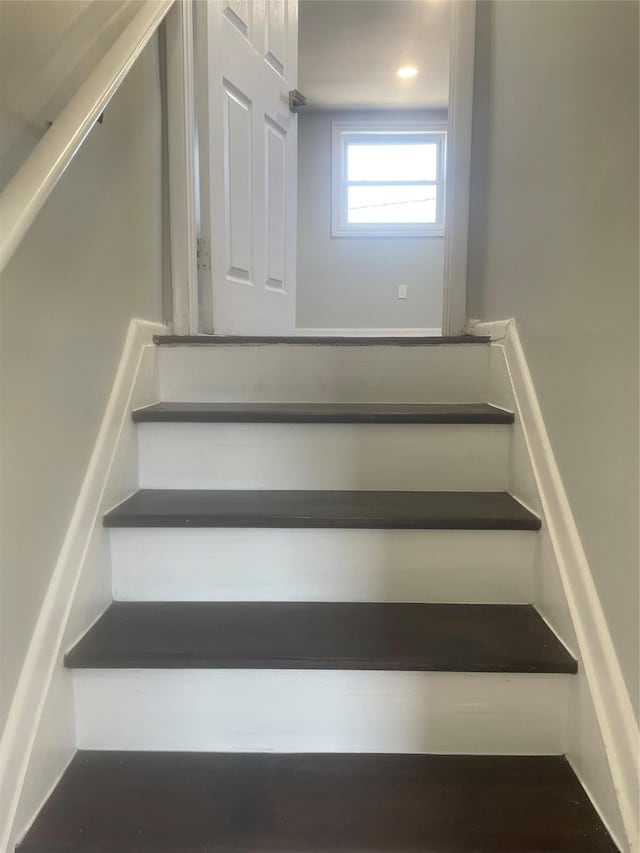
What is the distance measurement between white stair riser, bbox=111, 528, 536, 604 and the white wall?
13.4ft

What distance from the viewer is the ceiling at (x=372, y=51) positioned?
3.54 meters

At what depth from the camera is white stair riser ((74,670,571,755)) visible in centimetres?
101

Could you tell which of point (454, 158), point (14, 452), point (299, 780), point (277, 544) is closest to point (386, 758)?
point (299, 780)

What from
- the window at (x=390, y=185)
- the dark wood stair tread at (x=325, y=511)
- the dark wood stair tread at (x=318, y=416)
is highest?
the window at (x=390, y=185)

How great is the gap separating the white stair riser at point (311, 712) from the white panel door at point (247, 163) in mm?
1205

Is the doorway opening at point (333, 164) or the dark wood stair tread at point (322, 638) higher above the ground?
the doorway opening at point (333, 164)

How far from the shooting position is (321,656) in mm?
994

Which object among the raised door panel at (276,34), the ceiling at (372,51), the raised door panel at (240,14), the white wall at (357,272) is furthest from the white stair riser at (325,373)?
the white wall at (357,272)

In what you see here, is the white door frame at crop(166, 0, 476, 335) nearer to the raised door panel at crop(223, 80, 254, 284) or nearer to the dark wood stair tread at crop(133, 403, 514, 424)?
the raised door panel at crop(223, 80, 254, 284)

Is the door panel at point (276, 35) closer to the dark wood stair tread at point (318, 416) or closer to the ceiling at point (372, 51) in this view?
the ceiling at point (372, 51)

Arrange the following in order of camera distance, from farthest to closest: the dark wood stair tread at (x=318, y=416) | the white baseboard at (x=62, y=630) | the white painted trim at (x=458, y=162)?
the white painted trim at (x=458, y=162) < the dark wood stair tread at (x=318, y=416) < the white baseboard at (x=62, y=630)

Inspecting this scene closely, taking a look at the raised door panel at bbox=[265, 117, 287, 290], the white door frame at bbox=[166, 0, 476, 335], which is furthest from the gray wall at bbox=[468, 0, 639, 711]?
the raised door panel at bbox=[265, 117, 287, 290]

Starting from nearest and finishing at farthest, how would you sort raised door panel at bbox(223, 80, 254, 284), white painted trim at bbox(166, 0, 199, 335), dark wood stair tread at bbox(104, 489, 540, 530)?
1. dark wood stair tread at bbox(104, 489, 540, 530)
2. white painted trim at bbox(166, 0, 199, 335)
3. raised door panel at bbox(223, 80, 254, 284)

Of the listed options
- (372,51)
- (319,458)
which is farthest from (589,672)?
(372,51)
